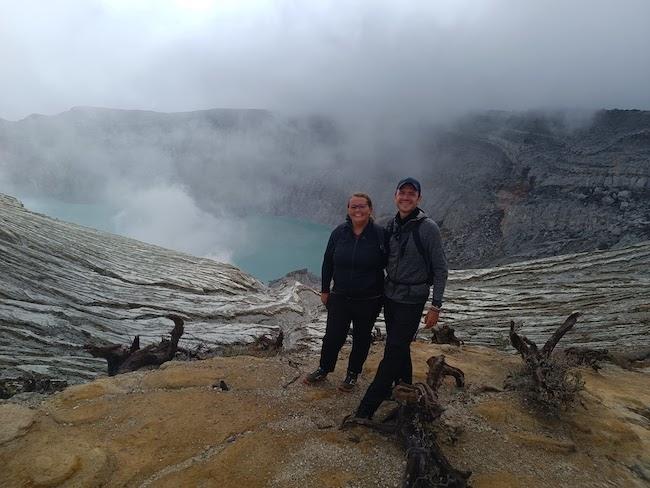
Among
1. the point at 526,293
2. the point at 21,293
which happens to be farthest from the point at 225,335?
the point at 526,293

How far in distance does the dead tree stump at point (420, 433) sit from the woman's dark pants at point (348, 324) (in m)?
1.00

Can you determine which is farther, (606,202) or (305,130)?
Answer: (305,130)

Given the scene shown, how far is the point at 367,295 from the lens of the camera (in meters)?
5.59

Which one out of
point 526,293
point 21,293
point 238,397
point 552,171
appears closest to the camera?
point 238,397

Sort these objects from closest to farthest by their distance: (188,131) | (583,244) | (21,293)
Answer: (21,293) → (583,244) → (188,131)

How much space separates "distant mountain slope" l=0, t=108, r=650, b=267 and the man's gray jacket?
5183 centimetres

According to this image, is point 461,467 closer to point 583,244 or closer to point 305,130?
point 583,244

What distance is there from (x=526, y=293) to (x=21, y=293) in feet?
66.5

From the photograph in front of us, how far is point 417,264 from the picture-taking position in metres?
5.11

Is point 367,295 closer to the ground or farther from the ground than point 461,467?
farther from the ground

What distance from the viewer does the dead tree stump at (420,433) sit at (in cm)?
409

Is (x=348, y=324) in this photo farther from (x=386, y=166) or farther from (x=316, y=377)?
(x=386, y=166)

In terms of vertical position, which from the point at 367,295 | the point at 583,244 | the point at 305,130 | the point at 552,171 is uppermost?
the point at 305,130

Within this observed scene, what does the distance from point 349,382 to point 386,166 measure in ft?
302
